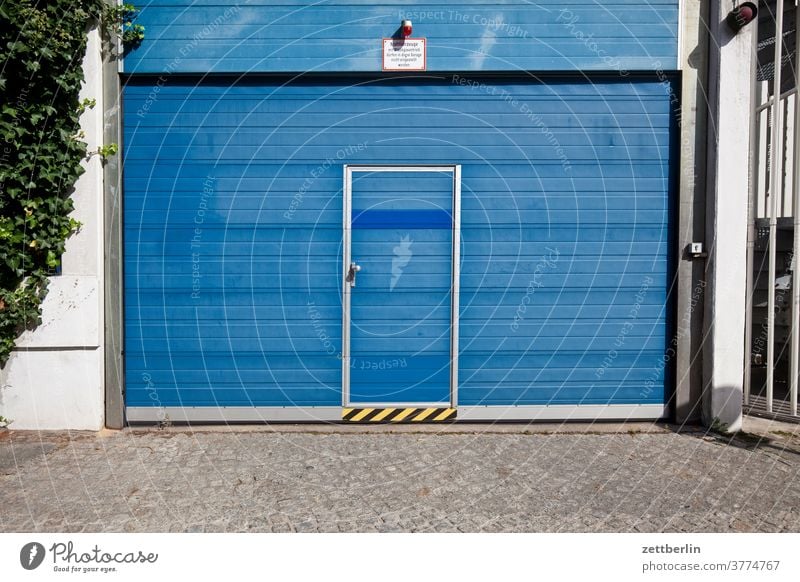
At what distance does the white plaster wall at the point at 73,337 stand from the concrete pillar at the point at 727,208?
547 centimetres

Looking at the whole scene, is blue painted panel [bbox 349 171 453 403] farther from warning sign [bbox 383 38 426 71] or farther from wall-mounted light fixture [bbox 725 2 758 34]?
wall-mounted light fixture [bbox 725 2 758 34]

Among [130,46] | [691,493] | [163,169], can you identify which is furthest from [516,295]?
[130,46]

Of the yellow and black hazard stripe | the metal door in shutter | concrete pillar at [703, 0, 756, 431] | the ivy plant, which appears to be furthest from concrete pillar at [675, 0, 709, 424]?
the ivy plant

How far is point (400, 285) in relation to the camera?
586 cm

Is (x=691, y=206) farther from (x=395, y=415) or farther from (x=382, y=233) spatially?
(x=395, y=415)

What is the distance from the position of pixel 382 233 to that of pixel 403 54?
5.26 ft

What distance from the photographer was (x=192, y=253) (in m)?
5.82

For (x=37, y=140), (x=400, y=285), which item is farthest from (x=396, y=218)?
(x=37, y=140)

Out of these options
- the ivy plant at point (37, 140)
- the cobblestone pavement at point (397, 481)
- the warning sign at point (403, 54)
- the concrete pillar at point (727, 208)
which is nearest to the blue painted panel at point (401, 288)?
the cobblestone pavement at point (397, 481)

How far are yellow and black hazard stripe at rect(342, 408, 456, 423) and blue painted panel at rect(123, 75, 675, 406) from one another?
222mm

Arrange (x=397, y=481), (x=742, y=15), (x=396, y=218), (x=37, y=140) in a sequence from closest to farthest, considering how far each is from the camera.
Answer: (x=397, y=481)
(x=37, y=140)
(x=742, y=15)
(x=396, y=218)

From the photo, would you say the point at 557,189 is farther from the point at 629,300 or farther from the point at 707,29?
the point at 707,29

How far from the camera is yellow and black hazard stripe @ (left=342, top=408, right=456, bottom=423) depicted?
19.2 ft

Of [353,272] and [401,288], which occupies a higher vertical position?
[353,272]
